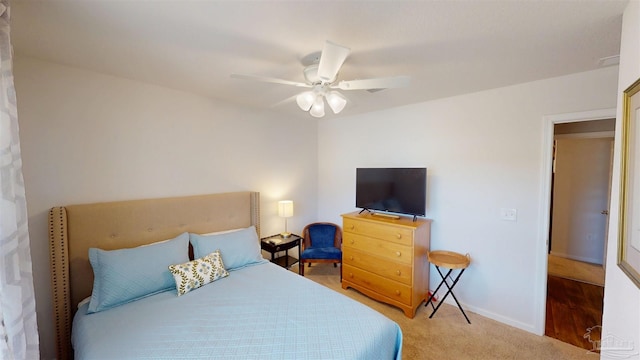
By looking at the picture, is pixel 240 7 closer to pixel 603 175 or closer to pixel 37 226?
pixel 37 226

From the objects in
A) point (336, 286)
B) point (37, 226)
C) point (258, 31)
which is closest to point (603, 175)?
point (336, 286)

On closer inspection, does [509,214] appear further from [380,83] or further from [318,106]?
[318,106]

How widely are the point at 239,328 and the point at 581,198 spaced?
5.45 meters

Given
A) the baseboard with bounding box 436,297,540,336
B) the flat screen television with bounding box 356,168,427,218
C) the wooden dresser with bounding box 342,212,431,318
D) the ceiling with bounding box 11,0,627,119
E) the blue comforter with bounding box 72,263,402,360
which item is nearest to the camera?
the ceiling with bounding box 11,0,627,119

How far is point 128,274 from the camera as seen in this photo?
5.98ft

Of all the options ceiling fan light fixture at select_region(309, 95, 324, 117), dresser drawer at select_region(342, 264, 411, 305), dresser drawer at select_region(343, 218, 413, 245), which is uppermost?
ceiling fan light fixture at select_region(309, 95, 324, 117)

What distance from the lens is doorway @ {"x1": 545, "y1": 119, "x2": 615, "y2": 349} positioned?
3230 millimetres

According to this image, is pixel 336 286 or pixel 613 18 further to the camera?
pixel 336 286

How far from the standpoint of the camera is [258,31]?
1429mm

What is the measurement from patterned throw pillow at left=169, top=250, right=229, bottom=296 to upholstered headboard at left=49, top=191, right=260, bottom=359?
19.8 inches

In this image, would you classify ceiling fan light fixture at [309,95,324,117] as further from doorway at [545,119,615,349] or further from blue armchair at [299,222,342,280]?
doorway at [545,119,615,349]

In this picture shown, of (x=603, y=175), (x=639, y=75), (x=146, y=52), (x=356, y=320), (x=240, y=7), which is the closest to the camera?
(x=639, y=75)

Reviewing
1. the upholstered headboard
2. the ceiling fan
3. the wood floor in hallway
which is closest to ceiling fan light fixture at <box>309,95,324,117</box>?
the ceiling fan

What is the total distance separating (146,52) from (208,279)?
71.9 inches
